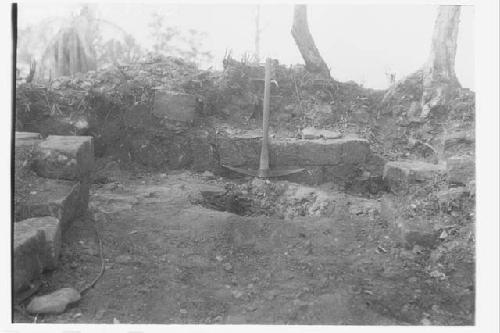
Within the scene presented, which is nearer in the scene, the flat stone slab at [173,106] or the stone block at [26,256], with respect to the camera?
the stone block at [26,256]

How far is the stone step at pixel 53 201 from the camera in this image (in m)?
3.24

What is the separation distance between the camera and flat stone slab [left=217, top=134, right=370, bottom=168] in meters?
5.83

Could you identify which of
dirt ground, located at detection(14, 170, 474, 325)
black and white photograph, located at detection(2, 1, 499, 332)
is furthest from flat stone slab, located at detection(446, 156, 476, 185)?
dirt ground, located at detection(14, 170, 474, 325)

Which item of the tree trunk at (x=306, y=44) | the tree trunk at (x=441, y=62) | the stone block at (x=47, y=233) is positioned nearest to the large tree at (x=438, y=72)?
the tree trunk at (x=441, y=62)

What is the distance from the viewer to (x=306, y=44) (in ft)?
24.5

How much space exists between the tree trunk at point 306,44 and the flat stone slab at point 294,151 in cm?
210

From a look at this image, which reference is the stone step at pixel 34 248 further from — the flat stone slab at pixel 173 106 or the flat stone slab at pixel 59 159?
→ the flat stone slab at pixel 173 106

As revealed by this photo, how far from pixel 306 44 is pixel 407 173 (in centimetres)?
353

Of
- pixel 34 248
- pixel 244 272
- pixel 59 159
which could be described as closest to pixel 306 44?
pixel 59 159

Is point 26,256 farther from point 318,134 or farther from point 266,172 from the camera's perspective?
point 318,134

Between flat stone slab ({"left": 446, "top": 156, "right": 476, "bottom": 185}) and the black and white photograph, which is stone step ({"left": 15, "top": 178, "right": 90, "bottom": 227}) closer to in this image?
the black and white photograph

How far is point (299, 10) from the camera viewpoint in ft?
24.1

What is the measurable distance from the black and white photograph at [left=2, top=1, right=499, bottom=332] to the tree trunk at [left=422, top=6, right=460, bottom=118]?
0.09 feet

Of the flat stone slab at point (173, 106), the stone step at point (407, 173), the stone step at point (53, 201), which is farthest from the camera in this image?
the flat stone slab at point (173, 106)
